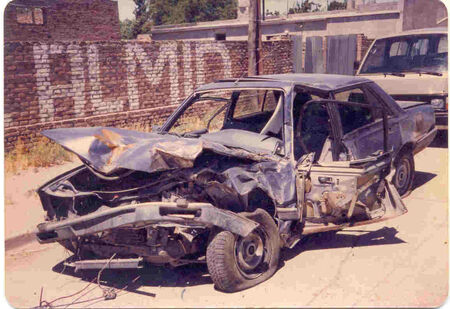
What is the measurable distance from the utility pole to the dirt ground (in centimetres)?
659

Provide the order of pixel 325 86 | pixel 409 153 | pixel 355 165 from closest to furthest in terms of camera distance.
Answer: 1. pixel 355 165
2. pixel 325 86
3. pixel 409 153

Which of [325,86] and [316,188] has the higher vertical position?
[325,86]

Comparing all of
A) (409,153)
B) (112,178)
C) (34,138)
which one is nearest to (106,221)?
(112,178)

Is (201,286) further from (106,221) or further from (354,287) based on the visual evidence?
(354,287)

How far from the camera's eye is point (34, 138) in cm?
880

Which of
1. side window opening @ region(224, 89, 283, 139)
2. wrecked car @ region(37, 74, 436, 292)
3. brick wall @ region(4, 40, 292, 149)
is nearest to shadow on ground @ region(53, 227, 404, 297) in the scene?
wrecked car @ region(37, 74, 436, 292)

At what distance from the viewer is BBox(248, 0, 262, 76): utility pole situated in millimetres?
10807

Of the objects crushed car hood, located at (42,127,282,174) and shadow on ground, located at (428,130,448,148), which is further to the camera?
shadow on ground, located at (428,130,448,148)

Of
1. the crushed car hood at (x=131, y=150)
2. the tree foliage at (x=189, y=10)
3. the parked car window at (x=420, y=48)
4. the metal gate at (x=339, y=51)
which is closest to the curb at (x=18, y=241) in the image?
the crushed car hood at (x=131, y=150)

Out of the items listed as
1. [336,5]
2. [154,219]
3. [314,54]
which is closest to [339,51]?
[314,54]

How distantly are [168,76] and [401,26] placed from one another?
504 inches

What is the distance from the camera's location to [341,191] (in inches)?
165

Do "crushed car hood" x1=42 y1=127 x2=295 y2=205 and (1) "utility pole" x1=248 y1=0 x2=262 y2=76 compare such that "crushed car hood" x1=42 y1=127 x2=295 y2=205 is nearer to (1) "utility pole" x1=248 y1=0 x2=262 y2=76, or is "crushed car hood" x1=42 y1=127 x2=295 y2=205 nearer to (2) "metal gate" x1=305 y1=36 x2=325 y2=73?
(1) "utility pole" x1=248 y1=0 x2=262 y2=76

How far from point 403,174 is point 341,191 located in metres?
2.24
